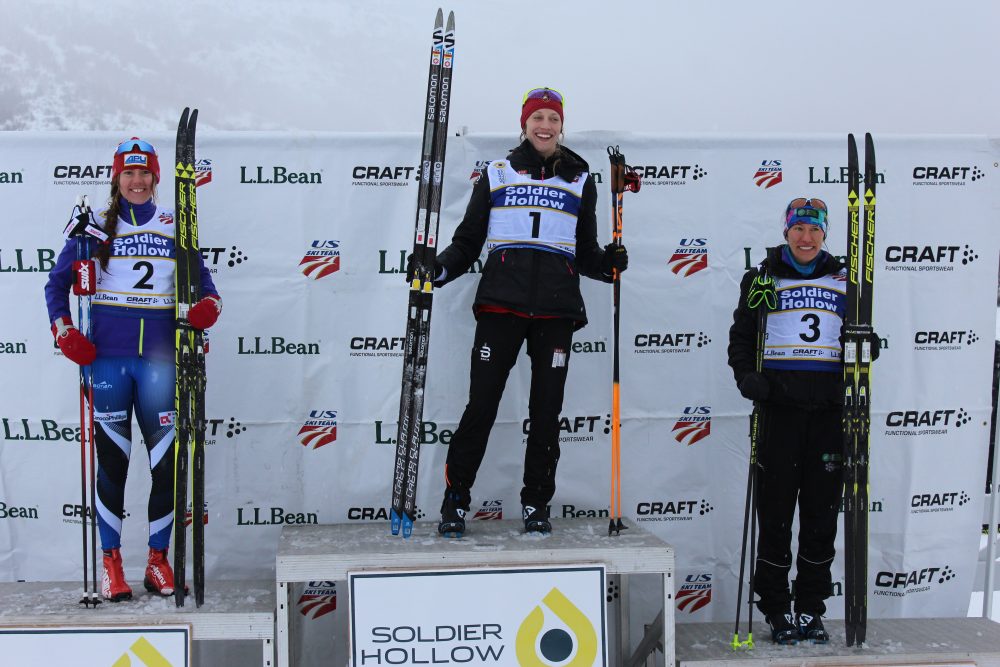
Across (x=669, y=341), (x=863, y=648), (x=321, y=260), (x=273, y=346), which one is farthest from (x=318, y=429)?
(x=863, y=648)

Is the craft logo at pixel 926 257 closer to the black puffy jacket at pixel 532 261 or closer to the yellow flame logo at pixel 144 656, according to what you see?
the black puffy jacket at pixel 532 261

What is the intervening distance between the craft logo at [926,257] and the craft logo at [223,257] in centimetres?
322

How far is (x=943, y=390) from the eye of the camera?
161 inches

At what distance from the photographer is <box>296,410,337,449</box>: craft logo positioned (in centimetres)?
388

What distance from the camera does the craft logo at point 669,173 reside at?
13.1 ft

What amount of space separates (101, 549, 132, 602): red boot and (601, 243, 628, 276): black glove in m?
2.28

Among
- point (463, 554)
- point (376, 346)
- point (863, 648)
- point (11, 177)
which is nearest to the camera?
point (463, 554)

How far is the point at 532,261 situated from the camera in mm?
3256

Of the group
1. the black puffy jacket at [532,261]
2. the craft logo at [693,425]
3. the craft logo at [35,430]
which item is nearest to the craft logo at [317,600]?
the craft logo at [35,430]

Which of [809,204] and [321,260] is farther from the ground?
[809,204]

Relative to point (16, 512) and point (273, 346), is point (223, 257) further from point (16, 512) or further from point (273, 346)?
point (16, 512)

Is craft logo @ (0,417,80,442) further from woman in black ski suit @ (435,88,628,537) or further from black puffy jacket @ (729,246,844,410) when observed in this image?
black puffy jacket @ (729,246,844,410)

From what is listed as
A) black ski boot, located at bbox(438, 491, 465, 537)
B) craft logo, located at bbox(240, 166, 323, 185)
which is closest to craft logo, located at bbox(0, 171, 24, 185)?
craft logo, located at bbox(240, 166, 323, 185)

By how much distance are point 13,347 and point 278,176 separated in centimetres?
150
